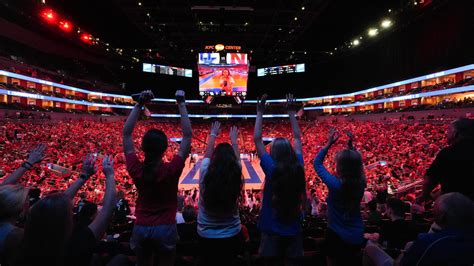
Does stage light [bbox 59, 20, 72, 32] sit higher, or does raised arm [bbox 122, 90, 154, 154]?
stage light [bbox 59, 20, 72, 32]

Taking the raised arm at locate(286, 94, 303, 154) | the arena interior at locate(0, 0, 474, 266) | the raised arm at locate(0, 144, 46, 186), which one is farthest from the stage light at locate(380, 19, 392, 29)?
the raised arm at locate(0, 144, 46, 186)

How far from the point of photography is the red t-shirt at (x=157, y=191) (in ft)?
8.94

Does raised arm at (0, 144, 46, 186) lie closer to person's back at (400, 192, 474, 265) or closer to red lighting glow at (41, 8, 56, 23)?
person's back at (400, 192, 474, 265)

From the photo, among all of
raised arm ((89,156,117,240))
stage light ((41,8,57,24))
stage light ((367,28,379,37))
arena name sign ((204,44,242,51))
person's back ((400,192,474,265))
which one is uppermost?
stage light ((41,8,57,24))

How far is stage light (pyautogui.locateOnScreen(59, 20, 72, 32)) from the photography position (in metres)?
43.5

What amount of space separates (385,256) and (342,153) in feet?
3.55

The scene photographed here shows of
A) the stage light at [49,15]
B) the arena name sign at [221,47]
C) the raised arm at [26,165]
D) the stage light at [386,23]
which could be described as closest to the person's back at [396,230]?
the raised arm at [26,165]

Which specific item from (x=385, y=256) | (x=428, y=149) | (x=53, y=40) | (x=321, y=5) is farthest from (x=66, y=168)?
(x=53, y=40)

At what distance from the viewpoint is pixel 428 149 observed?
1730 cm

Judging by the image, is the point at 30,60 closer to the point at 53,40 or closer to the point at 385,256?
the point at 53,40

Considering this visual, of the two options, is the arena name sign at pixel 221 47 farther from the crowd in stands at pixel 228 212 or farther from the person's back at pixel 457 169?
the person's back at pixel 457 169

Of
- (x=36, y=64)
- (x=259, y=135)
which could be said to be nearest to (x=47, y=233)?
(x=259, y=135)

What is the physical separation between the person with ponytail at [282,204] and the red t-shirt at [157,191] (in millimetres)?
916

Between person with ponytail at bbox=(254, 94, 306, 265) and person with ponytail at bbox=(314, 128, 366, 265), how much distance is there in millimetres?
344
